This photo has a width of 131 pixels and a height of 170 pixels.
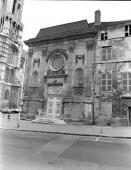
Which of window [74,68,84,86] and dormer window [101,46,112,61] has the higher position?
dormer window [101,46,112,61]

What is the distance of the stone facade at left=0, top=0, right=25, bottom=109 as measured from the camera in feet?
114

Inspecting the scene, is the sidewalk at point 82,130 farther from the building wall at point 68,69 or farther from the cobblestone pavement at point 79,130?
the building wall at point 68,69

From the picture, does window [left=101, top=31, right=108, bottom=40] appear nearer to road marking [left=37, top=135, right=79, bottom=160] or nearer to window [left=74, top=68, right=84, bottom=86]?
window [left=74, top=68, right=84, bottom=86]

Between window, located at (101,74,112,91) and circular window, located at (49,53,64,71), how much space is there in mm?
6640

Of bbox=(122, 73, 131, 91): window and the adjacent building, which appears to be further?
the adjacent building

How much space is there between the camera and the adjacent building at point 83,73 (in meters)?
18.7

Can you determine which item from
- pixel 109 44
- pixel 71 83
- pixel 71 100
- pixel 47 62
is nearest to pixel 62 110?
pixel 71 100

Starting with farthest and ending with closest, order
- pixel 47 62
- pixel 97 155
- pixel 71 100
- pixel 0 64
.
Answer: pixel 0 64 < pixel 47 62 < pixel 71 100 < pixel 97 155

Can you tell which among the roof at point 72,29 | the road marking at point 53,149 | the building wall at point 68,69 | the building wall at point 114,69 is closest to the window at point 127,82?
the building wall at point 114,69

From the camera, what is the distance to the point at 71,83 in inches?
856

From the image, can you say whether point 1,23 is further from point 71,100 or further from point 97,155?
point 97,155

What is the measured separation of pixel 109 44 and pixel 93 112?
8832 millimetres

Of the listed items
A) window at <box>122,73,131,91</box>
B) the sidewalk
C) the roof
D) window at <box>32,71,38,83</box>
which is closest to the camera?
the sidewalk

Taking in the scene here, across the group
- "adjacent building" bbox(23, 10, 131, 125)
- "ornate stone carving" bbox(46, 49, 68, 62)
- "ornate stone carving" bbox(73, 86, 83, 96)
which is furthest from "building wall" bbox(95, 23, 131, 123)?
"ornate stone carving" bbox(46, 49, 68, 62)
